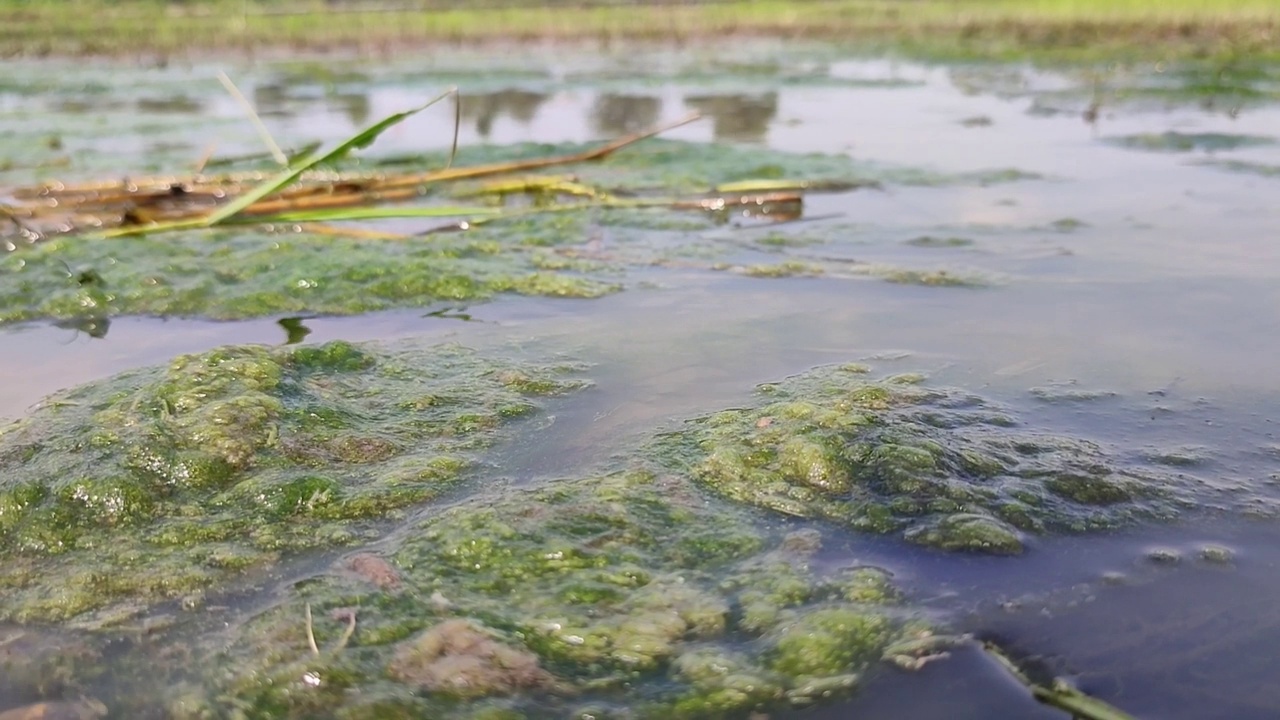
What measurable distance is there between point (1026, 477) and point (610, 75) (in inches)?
544

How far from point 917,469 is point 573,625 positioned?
89 cm

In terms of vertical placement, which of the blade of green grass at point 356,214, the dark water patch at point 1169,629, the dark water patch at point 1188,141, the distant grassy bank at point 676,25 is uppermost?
the distant grassy bank at point 676,25

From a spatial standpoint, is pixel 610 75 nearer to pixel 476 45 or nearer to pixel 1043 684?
pixel 476 45

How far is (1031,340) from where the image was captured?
→ 2.89 m

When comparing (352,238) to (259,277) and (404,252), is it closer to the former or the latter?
(404,252)

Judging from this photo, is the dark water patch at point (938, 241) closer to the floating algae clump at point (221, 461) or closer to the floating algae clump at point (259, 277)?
the floating algae clump at point (259, 277)

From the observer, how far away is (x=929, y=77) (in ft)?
43.6

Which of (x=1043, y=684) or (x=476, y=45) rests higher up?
(x=476, y=45)

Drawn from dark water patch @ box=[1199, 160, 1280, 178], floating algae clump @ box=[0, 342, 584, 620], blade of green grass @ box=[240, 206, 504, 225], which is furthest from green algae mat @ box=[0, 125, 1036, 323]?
dark water patch @ box=[1199, 160, 1280, 178]

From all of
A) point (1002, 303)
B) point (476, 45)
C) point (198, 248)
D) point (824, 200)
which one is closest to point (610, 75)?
point (476, 45)

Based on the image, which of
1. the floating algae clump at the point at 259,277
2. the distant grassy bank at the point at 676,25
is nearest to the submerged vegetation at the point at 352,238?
the floating algae clump at the point at 259,277

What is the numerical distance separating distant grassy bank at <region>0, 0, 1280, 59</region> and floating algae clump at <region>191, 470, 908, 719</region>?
13.5m

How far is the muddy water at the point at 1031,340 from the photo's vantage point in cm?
152

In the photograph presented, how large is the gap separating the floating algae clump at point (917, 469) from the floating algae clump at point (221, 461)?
62cm
